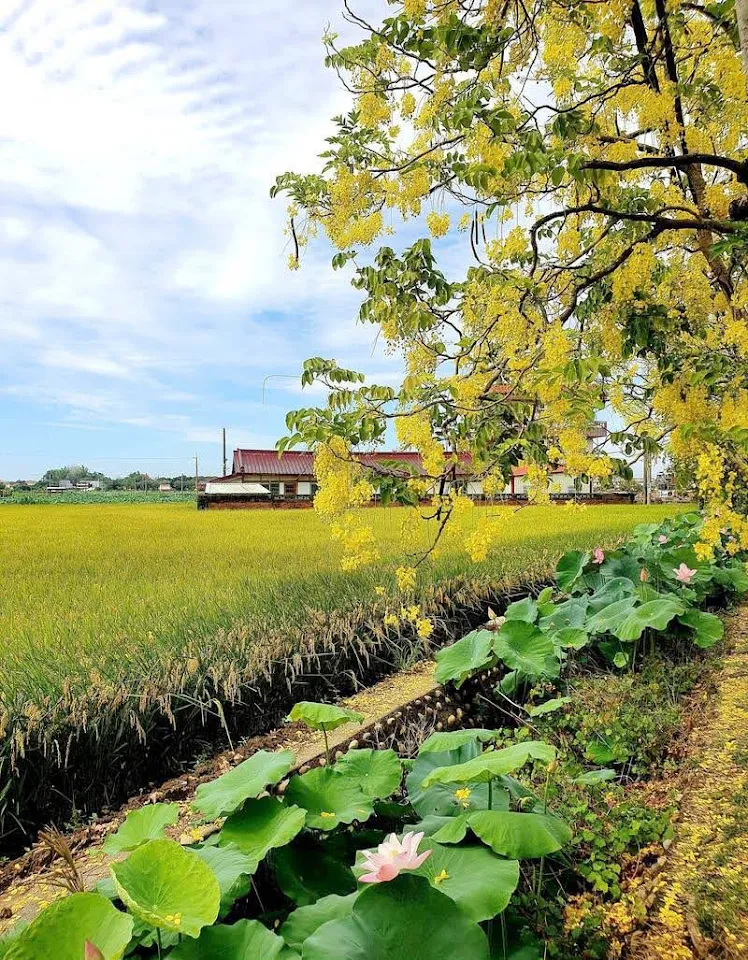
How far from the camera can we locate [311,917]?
110 centimetres

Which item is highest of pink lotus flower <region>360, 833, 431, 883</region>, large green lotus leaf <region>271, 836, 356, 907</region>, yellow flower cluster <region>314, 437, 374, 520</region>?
yellow flower cluster <region>314, 437, 374, 520</region>

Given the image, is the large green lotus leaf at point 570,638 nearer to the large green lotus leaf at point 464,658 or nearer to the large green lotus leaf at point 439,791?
the large green lotus leaf at point 464,658

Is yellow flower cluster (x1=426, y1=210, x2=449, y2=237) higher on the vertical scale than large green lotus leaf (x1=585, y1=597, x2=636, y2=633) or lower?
higher

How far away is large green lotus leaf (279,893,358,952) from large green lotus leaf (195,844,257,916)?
4.6 inches

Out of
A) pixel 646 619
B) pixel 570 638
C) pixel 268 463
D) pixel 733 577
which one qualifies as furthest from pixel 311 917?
pixel 268 463

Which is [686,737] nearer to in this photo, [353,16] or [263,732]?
[263,732]

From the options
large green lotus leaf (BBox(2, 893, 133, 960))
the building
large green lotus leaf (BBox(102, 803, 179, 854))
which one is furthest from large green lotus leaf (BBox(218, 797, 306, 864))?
the building

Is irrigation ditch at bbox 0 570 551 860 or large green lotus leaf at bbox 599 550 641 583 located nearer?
irrigation ditch at bbox 0 570 551 860

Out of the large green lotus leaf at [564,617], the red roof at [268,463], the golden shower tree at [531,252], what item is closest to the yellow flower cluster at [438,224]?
the golden shower tree at [531,252]

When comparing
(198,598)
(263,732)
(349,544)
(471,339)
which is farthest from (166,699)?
(471,339)

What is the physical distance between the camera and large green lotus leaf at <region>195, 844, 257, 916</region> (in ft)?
3.70

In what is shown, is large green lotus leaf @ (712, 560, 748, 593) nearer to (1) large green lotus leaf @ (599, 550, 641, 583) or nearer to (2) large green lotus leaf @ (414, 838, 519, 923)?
(1) large green lotus leaf @ (599, 550, 641, 583)

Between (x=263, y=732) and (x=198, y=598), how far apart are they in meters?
1.05

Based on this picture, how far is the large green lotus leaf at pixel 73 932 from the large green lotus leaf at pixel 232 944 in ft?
0.50
